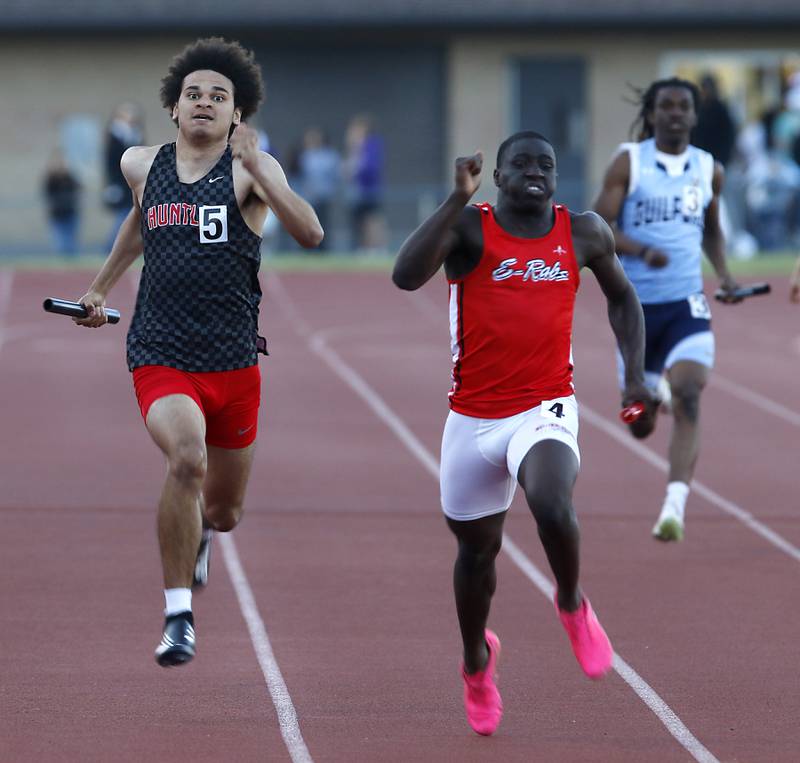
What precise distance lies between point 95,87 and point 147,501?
22.1 metres

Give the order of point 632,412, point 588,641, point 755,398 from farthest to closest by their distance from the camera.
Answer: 1. point 755,398
2. point 632,412
3. point 588,641

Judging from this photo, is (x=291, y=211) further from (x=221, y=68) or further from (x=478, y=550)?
(x=478, y=550)

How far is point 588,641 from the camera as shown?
587cm

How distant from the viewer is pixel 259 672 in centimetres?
686

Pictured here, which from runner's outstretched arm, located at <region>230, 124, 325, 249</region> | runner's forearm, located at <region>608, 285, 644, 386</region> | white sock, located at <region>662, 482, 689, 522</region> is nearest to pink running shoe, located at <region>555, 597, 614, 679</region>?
runner's forearm, located at <region>608, 285, 644, 386</region>

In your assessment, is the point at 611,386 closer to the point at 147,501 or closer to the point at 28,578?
the point at 147,501

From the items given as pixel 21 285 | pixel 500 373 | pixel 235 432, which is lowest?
pixel 21 285

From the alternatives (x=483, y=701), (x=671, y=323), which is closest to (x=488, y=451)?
(x=483, y=701)

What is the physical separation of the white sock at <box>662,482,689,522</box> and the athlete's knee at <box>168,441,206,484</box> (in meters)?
3.39

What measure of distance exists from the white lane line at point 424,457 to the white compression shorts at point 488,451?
0.96 metres

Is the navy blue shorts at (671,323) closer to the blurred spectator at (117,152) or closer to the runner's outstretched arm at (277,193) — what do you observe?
the runner's outstretched arm at (277,193)

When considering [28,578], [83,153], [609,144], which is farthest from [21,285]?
[28,578]

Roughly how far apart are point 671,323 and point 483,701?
3.85 m

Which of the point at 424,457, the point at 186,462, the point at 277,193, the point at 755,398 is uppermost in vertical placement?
the point at 277,193
